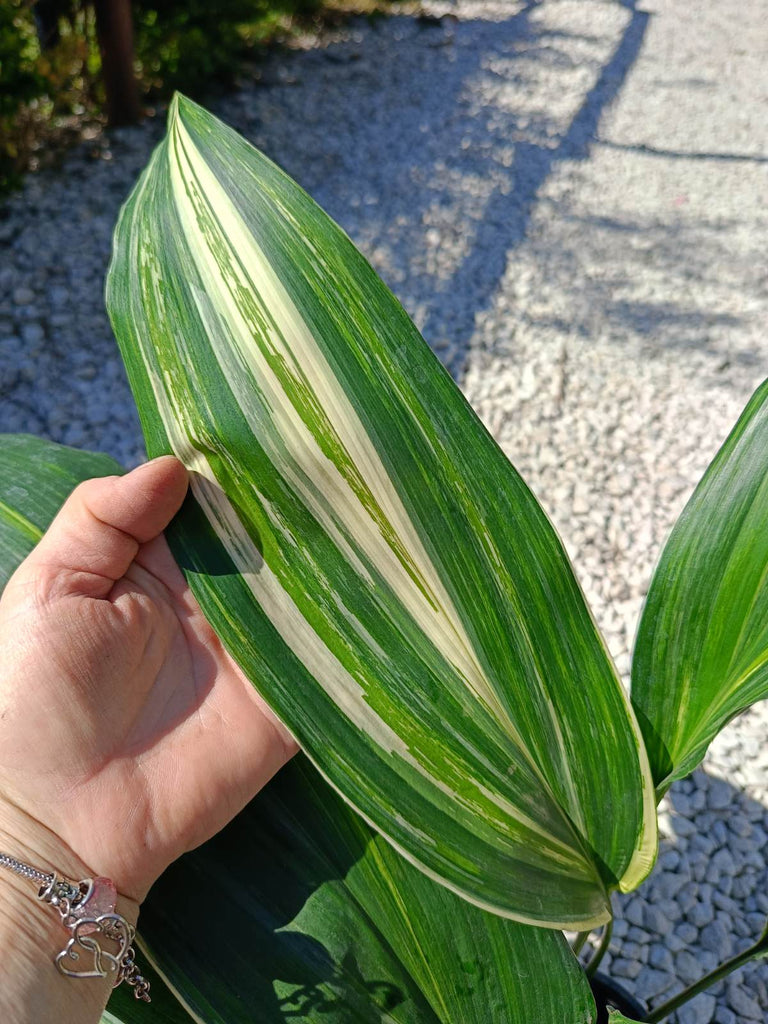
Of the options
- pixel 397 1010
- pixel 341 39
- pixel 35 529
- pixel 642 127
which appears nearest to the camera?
pixel 397 1010

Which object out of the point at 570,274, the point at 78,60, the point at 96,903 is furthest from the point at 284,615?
the point at 78,60

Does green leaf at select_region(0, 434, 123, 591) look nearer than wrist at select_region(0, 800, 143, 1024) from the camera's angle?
No

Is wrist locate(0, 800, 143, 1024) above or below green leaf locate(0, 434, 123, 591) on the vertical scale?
below

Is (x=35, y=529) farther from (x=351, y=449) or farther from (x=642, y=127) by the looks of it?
(x=642, y=127)

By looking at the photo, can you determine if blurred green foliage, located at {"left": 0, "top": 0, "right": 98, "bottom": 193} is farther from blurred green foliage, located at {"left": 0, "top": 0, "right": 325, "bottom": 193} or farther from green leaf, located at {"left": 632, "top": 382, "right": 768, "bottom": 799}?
green leaf, located at {"left": 632, "top": 382, "right": 768, "bottom": 799}

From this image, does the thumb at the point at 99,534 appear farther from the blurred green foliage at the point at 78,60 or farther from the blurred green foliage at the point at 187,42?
the blurred green foliage at the point at 187,42

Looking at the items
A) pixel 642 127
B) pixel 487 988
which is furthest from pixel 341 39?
pixel 487 988

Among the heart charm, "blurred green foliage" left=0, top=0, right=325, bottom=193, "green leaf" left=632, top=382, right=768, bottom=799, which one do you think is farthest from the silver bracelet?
"blurred green foliage" left=0, top=0, right=325, bottom=193

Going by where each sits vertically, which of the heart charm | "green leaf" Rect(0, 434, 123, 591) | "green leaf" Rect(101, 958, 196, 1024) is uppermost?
"green leaf" Rect(0, 434, 123, 591)

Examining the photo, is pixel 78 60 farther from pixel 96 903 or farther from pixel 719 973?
pixel 719 973
